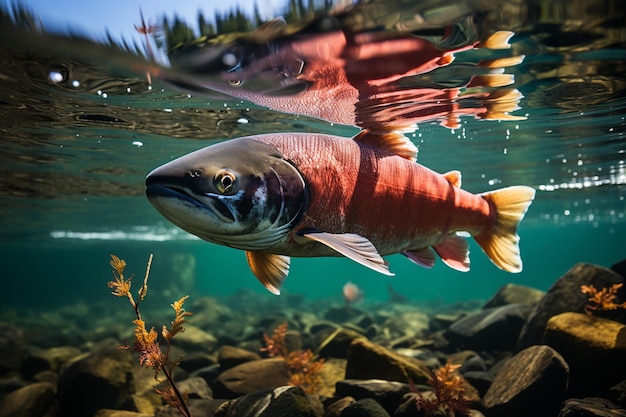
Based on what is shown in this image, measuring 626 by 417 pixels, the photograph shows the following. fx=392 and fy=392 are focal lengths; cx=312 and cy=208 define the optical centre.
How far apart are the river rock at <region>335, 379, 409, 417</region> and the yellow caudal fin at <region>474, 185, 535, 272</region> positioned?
7.55 feet

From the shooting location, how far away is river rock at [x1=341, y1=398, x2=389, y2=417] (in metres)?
4.76

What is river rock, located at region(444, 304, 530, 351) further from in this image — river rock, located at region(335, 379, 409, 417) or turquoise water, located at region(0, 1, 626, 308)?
river rock, located at region(335, 379, 409, 417)

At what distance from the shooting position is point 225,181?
271 cm

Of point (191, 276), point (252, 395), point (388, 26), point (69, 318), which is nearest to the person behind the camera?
point (252, 395)

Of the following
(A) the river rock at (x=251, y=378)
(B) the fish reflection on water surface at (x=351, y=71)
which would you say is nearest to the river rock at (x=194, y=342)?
(A) the river rock at (x=251, y=378)

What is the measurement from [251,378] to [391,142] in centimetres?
478

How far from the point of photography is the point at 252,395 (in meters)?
4.85

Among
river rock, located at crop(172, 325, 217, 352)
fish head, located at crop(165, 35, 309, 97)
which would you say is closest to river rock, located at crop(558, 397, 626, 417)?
fish head, located at crop(165, 35, 309, 97)

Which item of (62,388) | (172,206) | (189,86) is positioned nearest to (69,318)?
(62,388)

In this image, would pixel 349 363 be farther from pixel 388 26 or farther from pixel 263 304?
pixel 263 304

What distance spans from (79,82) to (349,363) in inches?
289

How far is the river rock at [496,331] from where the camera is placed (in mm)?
9484

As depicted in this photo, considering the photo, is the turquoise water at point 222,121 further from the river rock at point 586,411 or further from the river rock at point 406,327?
the river rock at point 406,327

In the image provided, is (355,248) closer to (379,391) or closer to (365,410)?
(365,410)
